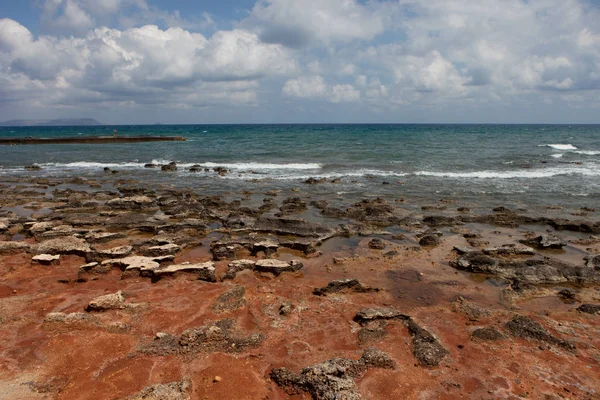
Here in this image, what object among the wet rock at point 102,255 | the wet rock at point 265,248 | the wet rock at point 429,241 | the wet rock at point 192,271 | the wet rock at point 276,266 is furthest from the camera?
the wet rock at point 429,241

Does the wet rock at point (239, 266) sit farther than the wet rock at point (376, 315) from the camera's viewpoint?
Yes

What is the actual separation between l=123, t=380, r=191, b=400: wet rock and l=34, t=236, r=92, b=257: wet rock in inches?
269

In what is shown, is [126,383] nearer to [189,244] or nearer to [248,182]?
A: [189,244]

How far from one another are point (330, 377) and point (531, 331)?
14.6 feet

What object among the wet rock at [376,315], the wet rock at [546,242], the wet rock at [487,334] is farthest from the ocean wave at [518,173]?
the wet rock at [376,315]

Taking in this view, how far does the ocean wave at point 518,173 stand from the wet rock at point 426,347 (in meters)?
22.0

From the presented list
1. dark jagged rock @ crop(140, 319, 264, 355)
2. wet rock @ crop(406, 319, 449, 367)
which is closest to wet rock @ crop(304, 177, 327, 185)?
wet rock @ crop(406, 319, 449, 367)

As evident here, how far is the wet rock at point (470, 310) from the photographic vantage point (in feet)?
26.1

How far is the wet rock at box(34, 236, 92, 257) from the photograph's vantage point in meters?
11.0

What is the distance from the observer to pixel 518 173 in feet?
93.5

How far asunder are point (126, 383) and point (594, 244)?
14985mm

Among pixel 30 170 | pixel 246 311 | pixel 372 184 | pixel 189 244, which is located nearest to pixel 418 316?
pixel 246 311

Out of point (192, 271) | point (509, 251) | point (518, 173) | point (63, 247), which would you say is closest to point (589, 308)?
point (509, 251)

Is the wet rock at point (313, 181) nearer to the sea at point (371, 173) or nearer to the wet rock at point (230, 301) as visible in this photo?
the sea at point (371, 173)
